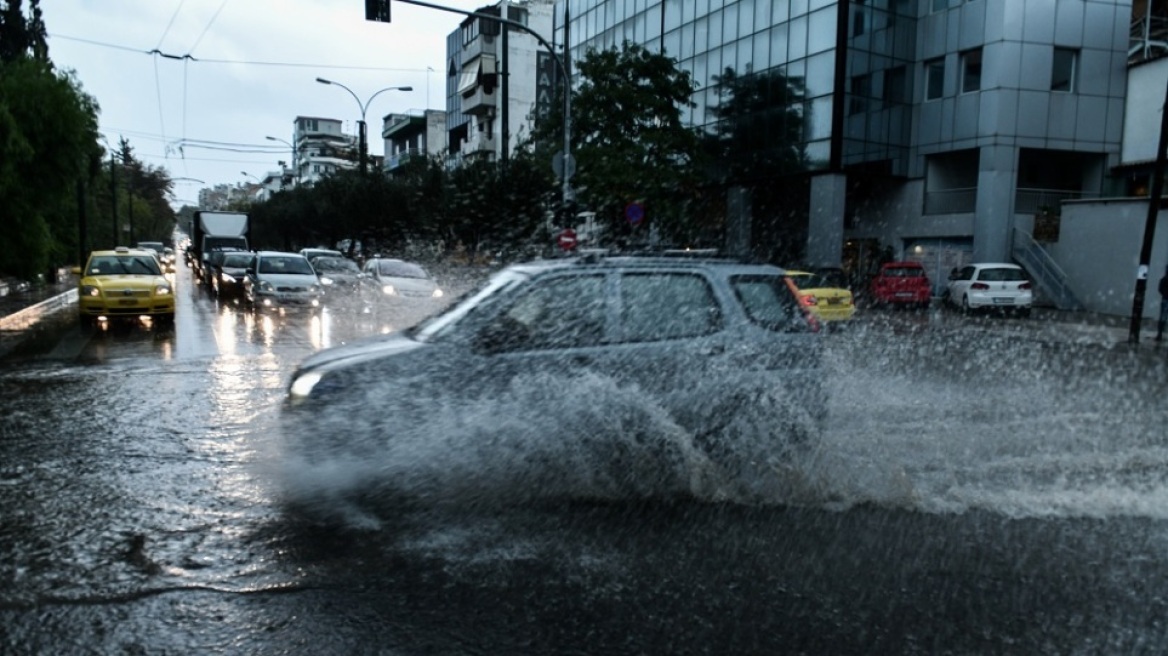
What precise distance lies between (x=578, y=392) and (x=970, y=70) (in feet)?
95.9

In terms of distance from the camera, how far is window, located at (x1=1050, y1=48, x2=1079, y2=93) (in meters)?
28.7

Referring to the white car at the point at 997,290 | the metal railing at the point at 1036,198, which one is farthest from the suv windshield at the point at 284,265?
the metal railing at the point at 1036,198

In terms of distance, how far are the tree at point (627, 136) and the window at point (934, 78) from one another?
350 inches

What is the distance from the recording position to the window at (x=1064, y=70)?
2870cm

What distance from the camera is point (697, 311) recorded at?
553 centimetres

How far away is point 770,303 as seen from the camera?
5781 millimetres

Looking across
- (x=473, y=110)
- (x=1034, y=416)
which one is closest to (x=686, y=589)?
(x=1034, y=416)

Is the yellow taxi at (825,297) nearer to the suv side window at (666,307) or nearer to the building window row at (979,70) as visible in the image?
the suv side window at (666,307)

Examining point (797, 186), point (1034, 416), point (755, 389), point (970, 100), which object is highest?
point (970, 100)

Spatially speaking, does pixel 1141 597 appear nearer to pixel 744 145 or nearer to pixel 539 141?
pixel 539 141

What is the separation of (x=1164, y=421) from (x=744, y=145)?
26663 millimetres

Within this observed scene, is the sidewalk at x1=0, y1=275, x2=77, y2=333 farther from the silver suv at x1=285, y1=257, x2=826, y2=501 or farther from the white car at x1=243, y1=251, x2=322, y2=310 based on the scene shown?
the silver suv at x1=285, y1=257, x2=826, y2=501

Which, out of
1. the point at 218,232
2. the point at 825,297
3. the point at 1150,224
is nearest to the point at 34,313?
the point at 825,297

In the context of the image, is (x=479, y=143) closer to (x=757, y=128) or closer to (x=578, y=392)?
(x=757, y=128)
